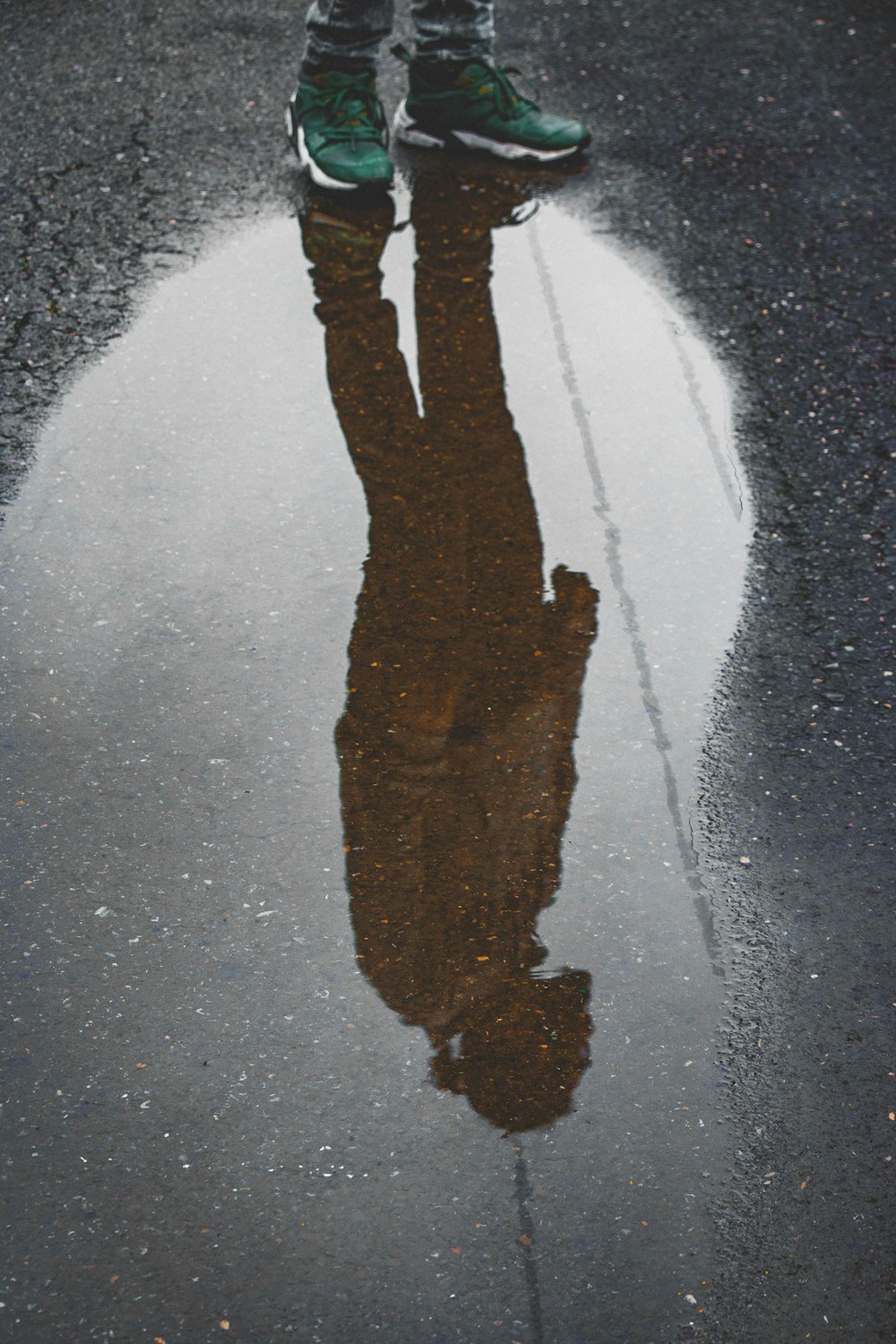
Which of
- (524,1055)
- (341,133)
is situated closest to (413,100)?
(341,133)

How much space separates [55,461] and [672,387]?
58.4 inches

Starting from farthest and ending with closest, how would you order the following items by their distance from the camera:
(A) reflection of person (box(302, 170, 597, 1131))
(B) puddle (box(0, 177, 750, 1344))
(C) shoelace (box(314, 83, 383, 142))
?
(C) shoelace (box(314, 83, 383, 142)) → (A) reflection of person (box(302, 170, 597, 1131)) → (B) puddle (box(0, 177, 750, 1344))

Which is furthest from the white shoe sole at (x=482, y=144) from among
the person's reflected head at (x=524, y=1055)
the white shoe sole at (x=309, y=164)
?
the person's reflected head at (x=524, y=1055)

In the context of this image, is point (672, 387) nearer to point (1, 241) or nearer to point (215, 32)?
point (1, 241)

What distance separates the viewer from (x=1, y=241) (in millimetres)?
3387

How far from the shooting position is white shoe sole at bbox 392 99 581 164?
12.6 ft

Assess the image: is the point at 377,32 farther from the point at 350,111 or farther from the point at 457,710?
the point at 457,710

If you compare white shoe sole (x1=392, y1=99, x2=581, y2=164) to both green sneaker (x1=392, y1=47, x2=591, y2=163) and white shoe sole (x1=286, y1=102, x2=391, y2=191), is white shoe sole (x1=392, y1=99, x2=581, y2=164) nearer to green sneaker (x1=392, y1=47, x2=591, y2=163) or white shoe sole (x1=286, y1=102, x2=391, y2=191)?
green sneaker (x1=392, y1=47, x2=591, y2=163)

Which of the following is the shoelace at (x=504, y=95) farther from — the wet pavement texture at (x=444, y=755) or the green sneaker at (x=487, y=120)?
the wet pavement texture at (x=444, y=755)

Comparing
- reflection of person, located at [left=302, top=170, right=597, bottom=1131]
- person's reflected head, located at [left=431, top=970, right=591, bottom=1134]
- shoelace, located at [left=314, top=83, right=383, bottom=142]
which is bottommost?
person's reflected head, located at [left=431, top=970, right=591, bottom=1134]

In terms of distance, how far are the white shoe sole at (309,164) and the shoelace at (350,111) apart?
0.34 ft

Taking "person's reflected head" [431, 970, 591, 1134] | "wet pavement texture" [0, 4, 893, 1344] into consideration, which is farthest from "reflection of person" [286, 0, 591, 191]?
"person's reflected head" [431, 970, 591, 1134]

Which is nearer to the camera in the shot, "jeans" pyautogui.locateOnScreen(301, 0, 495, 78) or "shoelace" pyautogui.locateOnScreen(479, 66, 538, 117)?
"jeans" pyautogui.locateOnScreen(301, 0, 495, 78)

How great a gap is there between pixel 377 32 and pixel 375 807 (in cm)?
257
